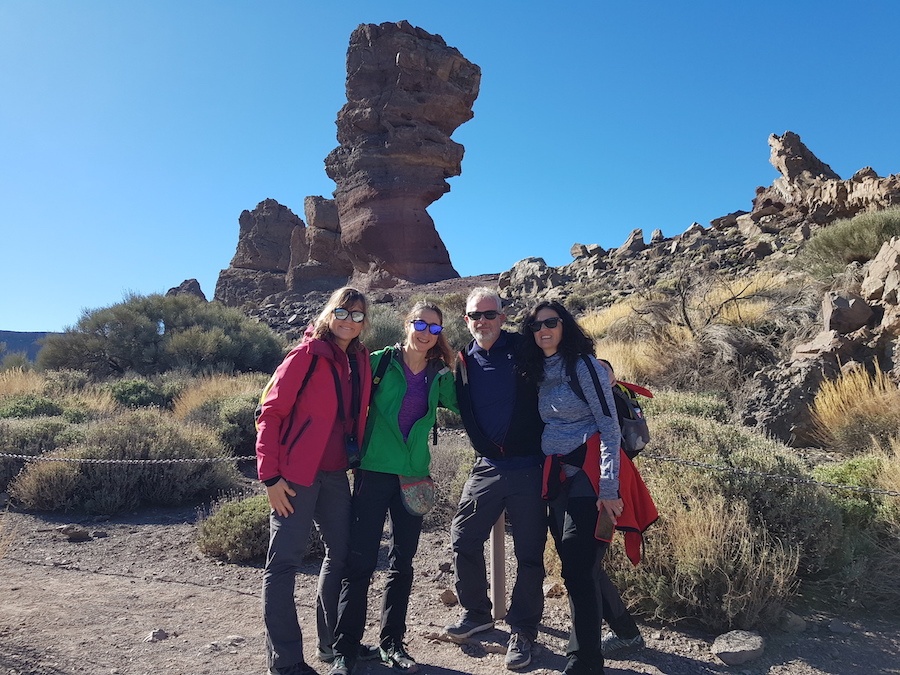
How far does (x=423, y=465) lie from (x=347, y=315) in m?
0.87

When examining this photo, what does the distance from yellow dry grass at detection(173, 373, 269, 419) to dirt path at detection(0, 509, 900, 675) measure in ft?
16.9

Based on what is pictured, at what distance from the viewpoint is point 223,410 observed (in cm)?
909

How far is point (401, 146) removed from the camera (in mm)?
35344

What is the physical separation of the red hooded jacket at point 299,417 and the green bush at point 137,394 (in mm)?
9140

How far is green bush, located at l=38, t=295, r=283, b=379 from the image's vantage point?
15.5 metres

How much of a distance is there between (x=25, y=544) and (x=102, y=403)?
213 inches

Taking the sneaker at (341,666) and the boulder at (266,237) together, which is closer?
the sneaker at (341,666)

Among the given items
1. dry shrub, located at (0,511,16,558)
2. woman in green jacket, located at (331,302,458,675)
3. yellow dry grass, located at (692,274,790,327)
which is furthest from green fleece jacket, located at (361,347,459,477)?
yellow dry grass, located at (692,274,790,327)

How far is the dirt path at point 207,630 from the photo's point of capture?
3020mm

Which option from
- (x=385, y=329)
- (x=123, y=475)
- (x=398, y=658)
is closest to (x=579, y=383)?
(x=398, y=658)

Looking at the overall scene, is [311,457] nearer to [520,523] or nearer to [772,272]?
[520,523]

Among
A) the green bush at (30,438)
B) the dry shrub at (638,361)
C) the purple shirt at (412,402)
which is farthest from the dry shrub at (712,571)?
the green bush at (30,438)

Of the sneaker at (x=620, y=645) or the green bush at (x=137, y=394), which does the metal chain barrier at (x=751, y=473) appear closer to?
the sneaker at (x=620, y=645)

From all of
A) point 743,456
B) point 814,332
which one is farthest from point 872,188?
point 743,456
